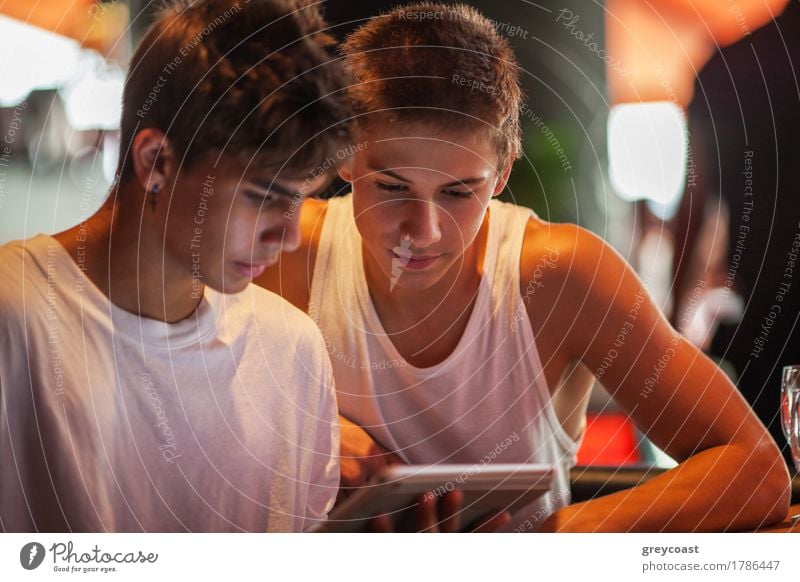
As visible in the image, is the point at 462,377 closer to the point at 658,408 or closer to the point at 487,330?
the point at 487,330

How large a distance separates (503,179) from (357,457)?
253mm

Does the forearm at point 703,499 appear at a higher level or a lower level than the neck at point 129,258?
lower

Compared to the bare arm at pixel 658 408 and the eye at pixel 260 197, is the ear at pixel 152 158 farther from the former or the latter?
the bare arm at pixel 658 408

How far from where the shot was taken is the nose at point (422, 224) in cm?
73

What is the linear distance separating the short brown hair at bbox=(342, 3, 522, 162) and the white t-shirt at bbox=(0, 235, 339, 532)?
0.60 ft

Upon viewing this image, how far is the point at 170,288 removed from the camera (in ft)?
2.28

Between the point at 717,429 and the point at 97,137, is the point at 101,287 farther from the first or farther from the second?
the point at 717,429

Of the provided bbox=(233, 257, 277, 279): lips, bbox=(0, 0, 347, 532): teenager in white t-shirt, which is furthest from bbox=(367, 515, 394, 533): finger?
bbox=(233, 257, 277, 279): lips

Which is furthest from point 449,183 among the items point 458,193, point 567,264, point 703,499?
point 703,499

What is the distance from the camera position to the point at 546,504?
0.78m

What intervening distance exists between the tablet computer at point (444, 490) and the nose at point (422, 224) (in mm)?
182

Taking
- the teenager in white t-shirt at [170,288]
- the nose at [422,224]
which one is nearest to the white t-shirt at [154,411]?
the teenager in white t-shirt at [170,288]

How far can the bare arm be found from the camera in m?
0.76
